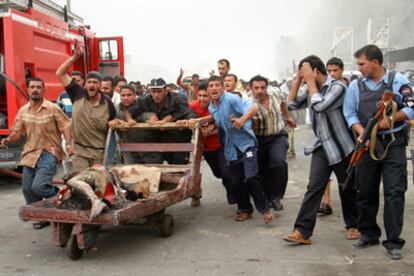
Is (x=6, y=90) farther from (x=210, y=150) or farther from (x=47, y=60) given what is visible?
(x=210, y=150)

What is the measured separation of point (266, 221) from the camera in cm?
548

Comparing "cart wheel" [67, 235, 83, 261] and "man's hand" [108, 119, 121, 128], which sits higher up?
"man's hand" [108, 119, 121, 128]

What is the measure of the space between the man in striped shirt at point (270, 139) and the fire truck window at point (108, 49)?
709 centimetres

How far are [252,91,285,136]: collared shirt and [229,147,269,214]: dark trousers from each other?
1.44 ft

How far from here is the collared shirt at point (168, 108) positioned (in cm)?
602

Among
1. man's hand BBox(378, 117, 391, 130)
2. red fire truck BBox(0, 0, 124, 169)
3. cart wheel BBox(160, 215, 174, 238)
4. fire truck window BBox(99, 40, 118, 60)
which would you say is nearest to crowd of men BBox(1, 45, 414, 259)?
man's hand BBox(378, 117, 391, 130)

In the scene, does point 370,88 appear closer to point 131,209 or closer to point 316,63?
point 316,63

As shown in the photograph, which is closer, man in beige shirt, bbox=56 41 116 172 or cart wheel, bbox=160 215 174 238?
cart wheel, bbox=160 215 174 238

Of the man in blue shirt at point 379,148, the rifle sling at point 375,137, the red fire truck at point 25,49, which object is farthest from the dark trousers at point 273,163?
the red fire truck at point 25,49

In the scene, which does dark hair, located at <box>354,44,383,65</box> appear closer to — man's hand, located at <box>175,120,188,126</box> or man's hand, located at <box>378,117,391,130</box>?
man's hand, located at <box>378,117,391,130</box>

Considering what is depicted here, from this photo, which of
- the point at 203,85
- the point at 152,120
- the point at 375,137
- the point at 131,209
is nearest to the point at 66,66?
the point at 152,120

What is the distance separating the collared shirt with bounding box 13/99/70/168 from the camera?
5.47 meters

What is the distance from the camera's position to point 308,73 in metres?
4.68

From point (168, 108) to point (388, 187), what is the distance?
108 inches
